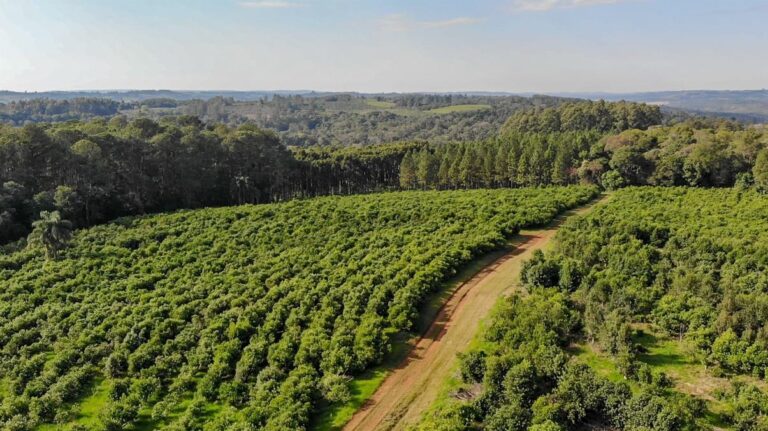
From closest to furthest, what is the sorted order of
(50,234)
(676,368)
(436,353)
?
1. (676,368)
2. (436,353)
3. (50,234)

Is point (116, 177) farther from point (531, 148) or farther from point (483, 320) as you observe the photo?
point (531, 148)

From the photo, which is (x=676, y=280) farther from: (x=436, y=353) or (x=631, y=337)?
(x=436, y=353)

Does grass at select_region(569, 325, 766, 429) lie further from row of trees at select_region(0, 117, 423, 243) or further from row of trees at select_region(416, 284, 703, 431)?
row of trees at select_region(0, 117, 423, 243)

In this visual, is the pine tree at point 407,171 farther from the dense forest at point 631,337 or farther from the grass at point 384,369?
the grass at point 384,369

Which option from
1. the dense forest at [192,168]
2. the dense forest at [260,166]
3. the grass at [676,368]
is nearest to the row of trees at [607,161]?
the dense forest at [260,166]

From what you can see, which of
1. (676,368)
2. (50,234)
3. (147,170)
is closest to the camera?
(676,368)

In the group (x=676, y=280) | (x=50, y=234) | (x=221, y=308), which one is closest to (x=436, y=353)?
(x=221, y=308)
